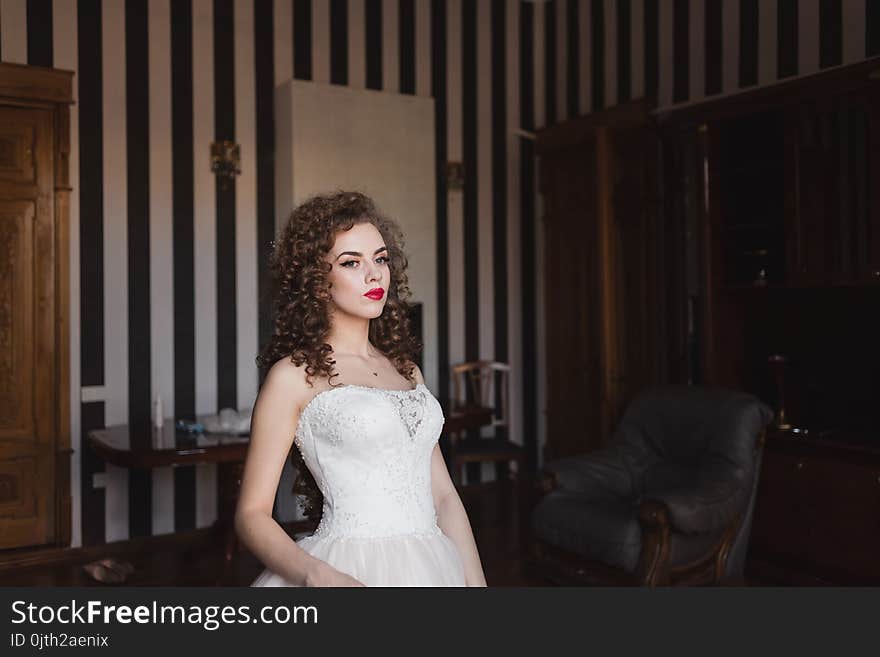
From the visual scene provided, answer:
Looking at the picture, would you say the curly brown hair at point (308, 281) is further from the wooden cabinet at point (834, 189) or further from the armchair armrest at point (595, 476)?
the wooden cabinet at point (834, 189)

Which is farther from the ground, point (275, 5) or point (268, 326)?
point (275, 5)

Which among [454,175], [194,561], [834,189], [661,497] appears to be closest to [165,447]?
[194,561]

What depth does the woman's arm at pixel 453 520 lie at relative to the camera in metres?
A: 1.88

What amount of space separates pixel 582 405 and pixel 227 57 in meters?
3.16

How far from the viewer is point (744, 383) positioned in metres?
4.79

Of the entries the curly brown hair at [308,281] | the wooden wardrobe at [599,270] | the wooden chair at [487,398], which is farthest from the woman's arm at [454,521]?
the wooden chair at [487,398]

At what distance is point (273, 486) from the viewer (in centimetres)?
166

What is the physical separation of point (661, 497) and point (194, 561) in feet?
8.47

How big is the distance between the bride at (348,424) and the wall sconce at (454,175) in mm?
4428

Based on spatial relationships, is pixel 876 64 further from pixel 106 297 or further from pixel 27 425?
pixel 27 425

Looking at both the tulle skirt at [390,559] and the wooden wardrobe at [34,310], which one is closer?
the tulle skirt at [390,559]

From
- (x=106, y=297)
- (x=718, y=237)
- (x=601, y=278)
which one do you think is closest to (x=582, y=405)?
(x=601, y=278)

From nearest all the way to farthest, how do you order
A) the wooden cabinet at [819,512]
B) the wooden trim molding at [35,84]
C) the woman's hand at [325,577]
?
1. the woman's hand at [325,577]
2. the wooden cabinet at [819,512]
3. the wooden trim molding at [35,84]

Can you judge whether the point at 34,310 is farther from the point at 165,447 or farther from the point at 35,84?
the point at 165,447
